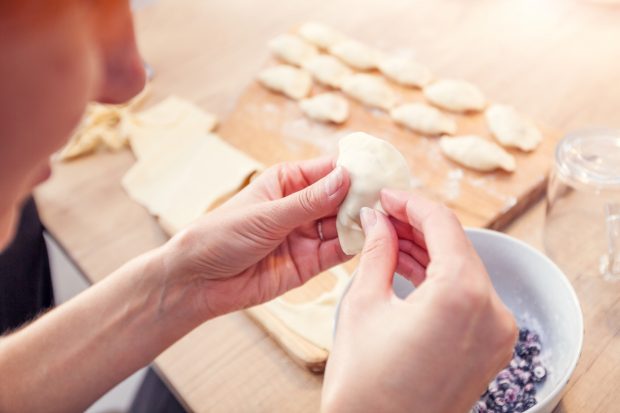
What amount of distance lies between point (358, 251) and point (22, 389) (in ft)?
1.95

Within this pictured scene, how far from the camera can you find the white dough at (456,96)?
1457 millimetres

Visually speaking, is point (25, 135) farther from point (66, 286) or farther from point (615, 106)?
point (66, 286)

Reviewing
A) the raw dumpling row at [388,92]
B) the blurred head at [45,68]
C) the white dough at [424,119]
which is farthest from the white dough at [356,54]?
the blurred head at [45,68]

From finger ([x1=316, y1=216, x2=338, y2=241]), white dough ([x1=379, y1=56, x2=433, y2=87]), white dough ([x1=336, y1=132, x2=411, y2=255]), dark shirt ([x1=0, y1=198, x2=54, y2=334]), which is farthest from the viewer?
white dough ([x1=379, y1=56, x2=433, y2=87])

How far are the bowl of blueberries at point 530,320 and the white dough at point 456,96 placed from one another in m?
0.55

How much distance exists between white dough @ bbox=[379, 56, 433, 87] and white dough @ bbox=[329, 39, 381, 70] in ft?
0.14

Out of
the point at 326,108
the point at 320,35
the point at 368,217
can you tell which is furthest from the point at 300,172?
the point at 320,35

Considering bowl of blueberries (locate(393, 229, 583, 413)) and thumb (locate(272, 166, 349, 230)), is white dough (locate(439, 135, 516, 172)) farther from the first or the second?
thumb (locate(272, 166, 349, 230))

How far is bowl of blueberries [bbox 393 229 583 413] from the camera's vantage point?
2.87 ft

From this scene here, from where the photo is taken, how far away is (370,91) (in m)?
1.52

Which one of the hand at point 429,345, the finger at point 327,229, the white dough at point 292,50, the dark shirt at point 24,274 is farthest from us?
the white dough at point 292,50

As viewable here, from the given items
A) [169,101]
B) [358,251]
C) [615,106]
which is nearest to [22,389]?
[358,251]

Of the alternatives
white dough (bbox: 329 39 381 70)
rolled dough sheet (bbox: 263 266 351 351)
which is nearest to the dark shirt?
rolled dough sheet (bbox: 263 266 351 351)

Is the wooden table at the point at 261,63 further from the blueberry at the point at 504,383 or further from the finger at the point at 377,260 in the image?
the finger at the point at 377,260
